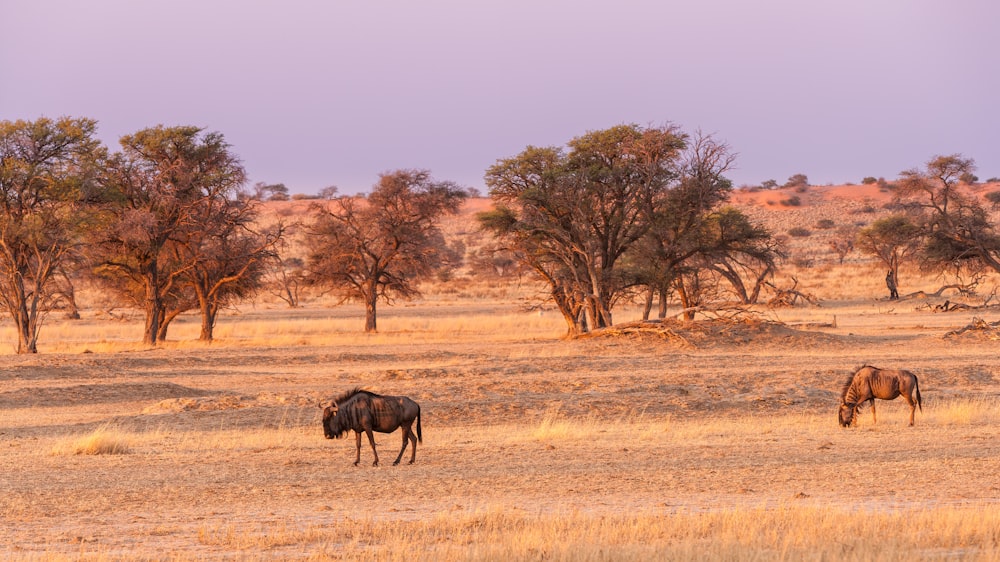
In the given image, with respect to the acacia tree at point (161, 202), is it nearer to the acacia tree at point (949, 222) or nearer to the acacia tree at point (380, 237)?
the acacia tree at point (380, 237)

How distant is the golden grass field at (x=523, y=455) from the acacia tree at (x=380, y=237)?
983cm

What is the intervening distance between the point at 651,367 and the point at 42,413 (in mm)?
15805

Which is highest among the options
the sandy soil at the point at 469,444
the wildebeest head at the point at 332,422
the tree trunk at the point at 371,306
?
the tree trunk at the point at 371,306

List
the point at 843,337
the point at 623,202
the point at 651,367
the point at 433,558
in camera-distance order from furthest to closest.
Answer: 1. the point at 623,202
2. the point at 843,337
3. the point at 651,367
4. the point at 433,558

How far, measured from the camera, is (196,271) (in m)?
41.4

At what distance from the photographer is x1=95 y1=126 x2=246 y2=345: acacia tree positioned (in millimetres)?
38688

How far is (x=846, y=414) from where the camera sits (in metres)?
18.4

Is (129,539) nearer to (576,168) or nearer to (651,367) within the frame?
(651,367)

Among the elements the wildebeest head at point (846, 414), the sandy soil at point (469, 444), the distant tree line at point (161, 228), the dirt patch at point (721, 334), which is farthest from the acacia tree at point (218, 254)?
the wildebeest head at point (846, 414)

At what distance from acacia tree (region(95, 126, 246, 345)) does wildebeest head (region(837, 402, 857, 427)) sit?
26110 mm

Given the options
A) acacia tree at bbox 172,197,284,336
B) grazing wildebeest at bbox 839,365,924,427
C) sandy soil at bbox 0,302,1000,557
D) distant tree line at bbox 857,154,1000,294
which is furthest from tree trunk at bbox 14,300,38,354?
distant tree line at bbox 857,154,1000,294

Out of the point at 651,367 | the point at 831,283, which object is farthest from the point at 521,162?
the point at 831,283

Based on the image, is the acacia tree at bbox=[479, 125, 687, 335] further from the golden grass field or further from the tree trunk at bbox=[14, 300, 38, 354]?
the tree trunk at bbox=[14, 300, 38, 354]

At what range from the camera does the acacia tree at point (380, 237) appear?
45.9 metres
